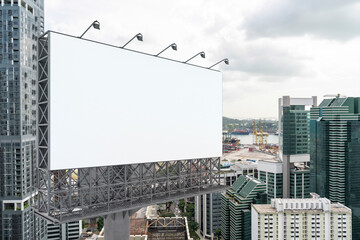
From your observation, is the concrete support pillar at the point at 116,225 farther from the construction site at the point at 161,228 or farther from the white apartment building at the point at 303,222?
the white apartment building at the point at 303,222

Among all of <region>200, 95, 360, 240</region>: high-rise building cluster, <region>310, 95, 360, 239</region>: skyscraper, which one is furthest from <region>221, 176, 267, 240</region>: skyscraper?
<region>310, 95, 360, 239</region>: skyscraper

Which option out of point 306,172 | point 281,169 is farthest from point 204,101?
point 306,172

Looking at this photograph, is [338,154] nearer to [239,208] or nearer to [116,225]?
[239,208]

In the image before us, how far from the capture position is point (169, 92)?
14.3m

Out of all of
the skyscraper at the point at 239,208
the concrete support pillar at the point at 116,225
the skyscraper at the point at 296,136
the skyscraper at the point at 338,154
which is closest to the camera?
the concrete support pillar at the point at 116,225

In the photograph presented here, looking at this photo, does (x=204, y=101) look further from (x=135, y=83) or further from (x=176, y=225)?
(x=176, y=225)

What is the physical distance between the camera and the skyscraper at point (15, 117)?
31.1m

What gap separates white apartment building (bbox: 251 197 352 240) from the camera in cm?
3375

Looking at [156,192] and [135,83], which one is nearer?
[135,83]

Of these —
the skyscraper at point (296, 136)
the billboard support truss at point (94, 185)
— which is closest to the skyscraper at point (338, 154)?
the skyscraper at point (296, 136)

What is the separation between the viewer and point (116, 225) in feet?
45.7

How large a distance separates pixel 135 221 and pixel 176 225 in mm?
5262

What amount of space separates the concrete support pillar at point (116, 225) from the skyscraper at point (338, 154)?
3923 centimetres

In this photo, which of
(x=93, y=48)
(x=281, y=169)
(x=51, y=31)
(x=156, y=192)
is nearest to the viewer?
(x=51, y=31)
